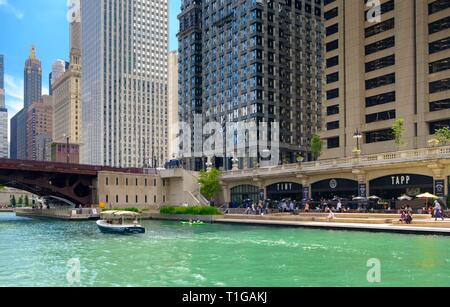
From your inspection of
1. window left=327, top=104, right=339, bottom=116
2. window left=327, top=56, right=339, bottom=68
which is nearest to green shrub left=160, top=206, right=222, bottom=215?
window left=327, top=104, right=339, bottom=116

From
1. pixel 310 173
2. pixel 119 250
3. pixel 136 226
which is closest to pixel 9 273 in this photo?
pixel 119 250

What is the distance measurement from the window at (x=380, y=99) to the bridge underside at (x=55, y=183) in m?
57.0

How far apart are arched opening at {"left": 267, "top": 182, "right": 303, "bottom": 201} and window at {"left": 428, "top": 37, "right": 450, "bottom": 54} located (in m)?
30.8

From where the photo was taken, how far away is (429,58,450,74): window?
79688 millimetres

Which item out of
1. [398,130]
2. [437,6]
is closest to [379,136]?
[398,130]

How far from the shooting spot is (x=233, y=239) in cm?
4756

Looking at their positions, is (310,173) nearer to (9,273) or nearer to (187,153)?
(9,273)

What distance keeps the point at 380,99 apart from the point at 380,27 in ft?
41.8

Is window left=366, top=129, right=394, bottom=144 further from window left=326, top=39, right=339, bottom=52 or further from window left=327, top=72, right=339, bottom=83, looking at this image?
window left=326, top=39, right=339, bottom=52

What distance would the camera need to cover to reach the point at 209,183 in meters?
96.6

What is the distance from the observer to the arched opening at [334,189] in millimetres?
74875

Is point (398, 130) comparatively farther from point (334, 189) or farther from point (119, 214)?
point (119, 214)

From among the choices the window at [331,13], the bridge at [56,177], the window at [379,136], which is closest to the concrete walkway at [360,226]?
the window at [379,136]
